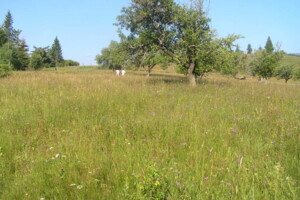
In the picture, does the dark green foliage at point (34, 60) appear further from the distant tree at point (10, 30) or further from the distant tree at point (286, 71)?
the distant tree at point (286, 71)

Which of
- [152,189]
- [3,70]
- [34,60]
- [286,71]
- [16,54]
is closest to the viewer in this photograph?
[152,189]

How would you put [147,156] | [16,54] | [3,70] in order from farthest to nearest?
[16,54] → [3,70] → [147,156]

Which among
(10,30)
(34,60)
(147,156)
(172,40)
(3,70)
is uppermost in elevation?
(10,30)

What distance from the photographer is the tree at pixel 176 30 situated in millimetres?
11000

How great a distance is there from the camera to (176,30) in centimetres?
1186

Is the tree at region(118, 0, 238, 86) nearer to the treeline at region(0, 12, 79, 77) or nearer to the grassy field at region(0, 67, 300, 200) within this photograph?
the grassy field at region(0, 67, 300, 200)

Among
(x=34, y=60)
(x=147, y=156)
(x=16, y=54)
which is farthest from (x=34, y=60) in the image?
(x=147, y=156)

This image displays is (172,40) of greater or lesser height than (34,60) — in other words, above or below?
below

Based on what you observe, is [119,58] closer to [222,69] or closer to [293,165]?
[222,69]

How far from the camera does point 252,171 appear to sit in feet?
8.16

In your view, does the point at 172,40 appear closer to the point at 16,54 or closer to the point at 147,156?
the point at 147,156

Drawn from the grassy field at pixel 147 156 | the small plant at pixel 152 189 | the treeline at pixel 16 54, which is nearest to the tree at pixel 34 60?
the treeline at pixel 16 54

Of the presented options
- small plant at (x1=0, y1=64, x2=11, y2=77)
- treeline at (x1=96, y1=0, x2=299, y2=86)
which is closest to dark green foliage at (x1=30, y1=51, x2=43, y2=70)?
small plant at (x1=0, y1=64, x2=11, y2=77)

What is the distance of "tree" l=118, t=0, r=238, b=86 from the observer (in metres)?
11.0
